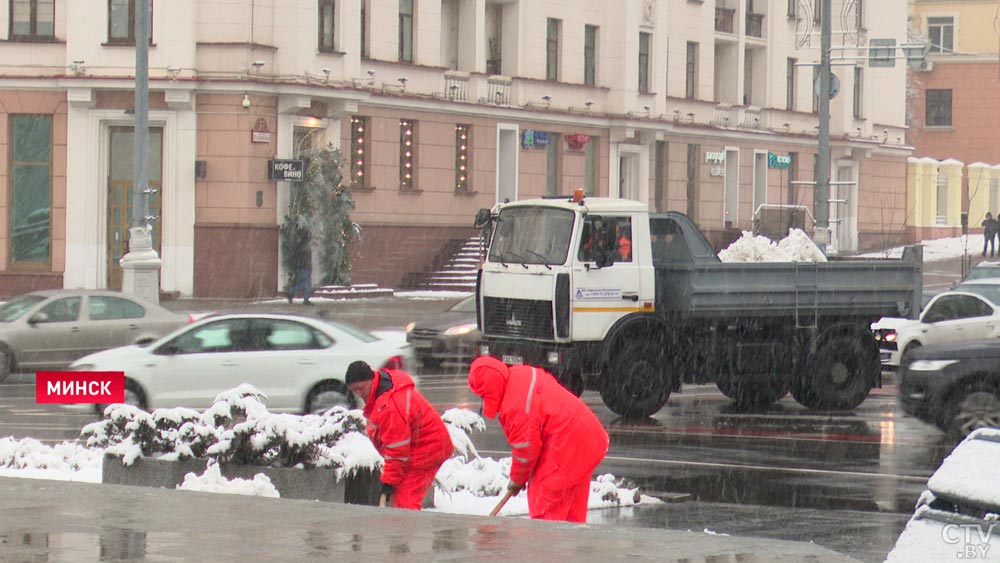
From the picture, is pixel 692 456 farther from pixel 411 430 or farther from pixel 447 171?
pixel 447 171

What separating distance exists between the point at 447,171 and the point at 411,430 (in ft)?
125

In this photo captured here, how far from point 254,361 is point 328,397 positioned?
0.97 m

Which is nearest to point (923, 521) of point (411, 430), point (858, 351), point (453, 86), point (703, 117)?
point (411, 430)

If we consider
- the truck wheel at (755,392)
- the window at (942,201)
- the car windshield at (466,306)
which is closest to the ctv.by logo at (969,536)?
the truck wheel at (755,392)

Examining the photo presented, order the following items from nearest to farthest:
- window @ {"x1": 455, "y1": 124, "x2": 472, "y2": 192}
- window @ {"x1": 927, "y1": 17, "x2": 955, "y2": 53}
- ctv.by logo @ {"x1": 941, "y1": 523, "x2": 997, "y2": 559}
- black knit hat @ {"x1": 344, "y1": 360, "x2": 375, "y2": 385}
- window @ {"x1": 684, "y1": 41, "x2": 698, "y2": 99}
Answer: ctv.by logo @ {"x1": 941, "y1": 523, "x2": 997, "y2": 559} < black knit hat @ {"x1": 344, "y1": 360, "x2": 375, "y2": 385} < window @ {"x1": 455, "y1": 124, "x2": 472, "y2": 192} < window @ {"x1": 684, "y1": 41, "x2": 698, "y2": 99} < window @ {"x1": 927, "y1": 17, "x2": 955, "y2": 53}

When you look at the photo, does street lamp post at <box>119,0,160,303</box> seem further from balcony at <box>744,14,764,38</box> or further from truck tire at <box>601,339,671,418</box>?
balcony at <box>744,14,764,38</box>

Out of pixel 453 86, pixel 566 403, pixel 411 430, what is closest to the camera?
pixel 566 403

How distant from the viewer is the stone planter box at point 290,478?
12586 mm

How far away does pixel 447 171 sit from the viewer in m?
49.0

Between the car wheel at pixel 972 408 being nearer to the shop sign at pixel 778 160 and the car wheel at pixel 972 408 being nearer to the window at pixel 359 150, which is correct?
the window at pixel 359 150

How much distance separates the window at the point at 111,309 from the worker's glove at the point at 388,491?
16722mm

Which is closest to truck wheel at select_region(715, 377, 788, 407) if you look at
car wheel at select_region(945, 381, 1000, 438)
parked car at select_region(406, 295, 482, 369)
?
car wheel at select_region(945, 381, 1000, 438)

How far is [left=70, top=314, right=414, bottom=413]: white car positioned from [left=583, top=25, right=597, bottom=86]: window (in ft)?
113

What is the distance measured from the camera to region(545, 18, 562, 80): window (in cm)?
5303
